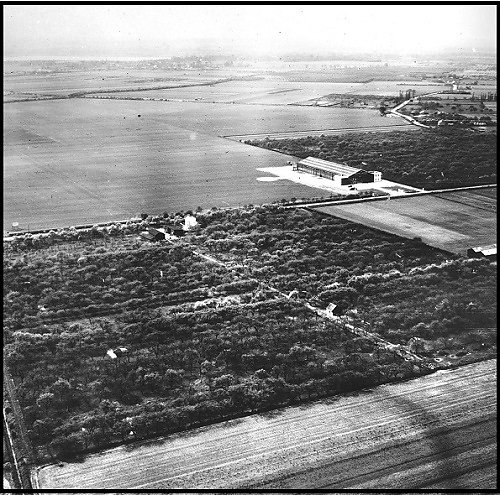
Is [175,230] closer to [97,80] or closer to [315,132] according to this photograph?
[315,132]

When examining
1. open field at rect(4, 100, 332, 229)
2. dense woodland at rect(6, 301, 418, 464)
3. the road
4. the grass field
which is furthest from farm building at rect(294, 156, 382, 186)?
the grass field

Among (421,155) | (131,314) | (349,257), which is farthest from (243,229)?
(421,155)

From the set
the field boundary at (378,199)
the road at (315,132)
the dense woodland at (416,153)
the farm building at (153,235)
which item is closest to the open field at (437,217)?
the field boundary at (378,199)

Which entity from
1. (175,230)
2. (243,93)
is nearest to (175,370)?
(175,230)

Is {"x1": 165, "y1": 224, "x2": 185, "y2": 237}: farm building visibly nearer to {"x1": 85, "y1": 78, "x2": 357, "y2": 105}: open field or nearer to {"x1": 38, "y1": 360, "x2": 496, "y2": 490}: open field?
{"x1": 38, "y1": 360, "x2": 496, "y2": 490}: open field

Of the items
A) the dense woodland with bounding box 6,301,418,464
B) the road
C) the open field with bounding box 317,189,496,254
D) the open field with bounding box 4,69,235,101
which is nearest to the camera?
the dense woodland with bounding box 6,301,418,464
